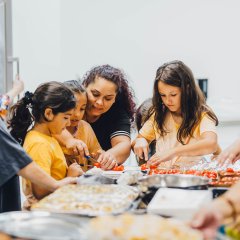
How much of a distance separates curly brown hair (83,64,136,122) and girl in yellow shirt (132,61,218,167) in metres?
0.17

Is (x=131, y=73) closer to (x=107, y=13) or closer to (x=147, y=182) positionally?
(x=107, y=13)

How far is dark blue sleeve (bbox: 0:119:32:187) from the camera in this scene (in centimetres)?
197

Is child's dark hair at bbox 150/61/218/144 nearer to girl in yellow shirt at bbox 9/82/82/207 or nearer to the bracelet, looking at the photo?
girl in yellow shirt at bbox 9/82/82/207

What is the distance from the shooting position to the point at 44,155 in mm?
2342

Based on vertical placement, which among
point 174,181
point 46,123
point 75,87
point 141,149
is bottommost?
point 141,149

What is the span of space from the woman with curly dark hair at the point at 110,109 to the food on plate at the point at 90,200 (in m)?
0.97

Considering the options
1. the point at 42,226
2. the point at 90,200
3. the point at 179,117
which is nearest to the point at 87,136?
the point at 179,117

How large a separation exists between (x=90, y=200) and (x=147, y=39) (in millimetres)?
3388

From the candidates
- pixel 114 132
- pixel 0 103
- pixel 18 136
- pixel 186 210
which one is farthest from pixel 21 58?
pixel 186 210

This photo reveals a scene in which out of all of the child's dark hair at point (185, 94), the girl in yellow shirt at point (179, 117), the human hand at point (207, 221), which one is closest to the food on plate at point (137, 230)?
the human hand at point (207, 221)

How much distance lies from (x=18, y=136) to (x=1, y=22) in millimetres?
1330

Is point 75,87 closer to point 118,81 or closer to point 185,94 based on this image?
point 118,81

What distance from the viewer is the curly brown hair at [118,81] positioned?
3072 mm

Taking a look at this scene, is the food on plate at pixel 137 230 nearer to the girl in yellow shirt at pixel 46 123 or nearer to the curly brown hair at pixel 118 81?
the girl in yellow shirt at pixel 46 123
